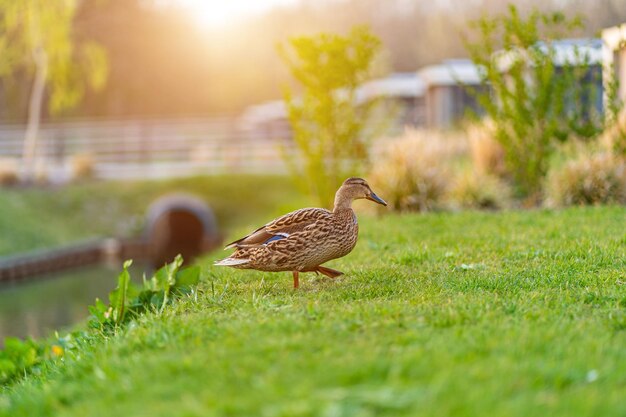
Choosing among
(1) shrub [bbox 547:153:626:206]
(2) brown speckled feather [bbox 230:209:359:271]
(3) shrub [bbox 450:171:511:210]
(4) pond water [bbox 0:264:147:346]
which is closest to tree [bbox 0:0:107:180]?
(4) pond water [bbox 0:264:147:346]

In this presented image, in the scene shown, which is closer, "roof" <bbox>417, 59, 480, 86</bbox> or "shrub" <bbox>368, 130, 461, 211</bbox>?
"shrub" <bbox>368, 130, 461, 211</bbox>

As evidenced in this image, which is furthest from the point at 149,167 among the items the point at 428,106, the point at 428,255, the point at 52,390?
the point at 52,390

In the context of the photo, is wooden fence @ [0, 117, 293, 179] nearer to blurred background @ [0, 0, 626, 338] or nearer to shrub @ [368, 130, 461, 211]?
blurred background @ [0, 0, 626, 338]

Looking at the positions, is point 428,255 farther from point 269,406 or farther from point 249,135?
point 249,135

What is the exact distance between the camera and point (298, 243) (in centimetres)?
710

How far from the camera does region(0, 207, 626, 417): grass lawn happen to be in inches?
160

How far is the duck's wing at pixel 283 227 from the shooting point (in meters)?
7.27

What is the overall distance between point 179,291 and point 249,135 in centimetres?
2788

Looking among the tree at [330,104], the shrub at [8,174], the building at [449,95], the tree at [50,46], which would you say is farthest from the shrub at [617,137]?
the shrub at [8,174]

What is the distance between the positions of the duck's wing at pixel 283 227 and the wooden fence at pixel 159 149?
2413 cm

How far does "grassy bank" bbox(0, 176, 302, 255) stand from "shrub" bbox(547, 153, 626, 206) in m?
12.5

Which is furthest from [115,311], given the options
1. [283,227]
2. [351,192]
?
[351,192]

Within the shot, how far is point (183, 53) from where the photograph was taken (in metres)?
58.1

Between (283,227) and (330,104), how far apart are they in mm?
8512
